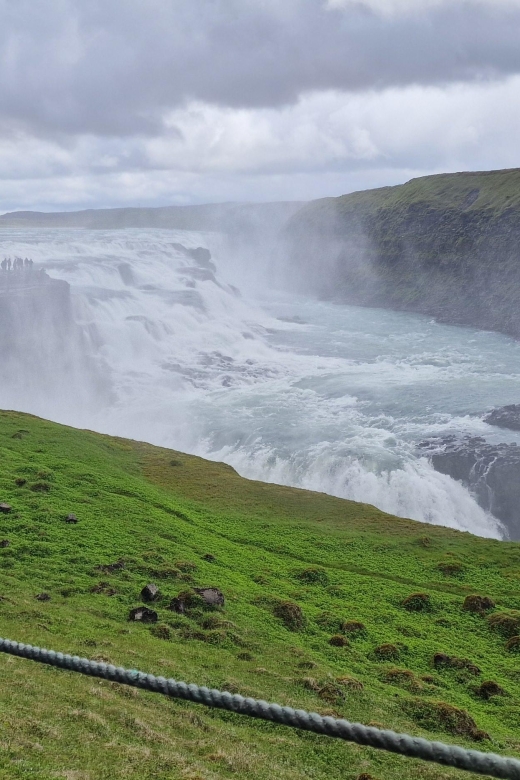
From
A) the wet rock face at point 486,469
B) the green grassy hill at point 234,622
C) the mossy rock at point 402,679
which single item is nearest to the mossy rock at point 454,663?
the green grassy hill at point 234,622

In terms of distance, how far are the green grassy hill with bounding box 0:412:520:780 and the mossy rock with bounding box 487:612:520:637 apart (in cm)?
10

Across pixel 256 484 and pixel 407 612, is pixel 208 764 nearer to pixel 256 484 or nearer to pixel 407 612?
pixel 407 612

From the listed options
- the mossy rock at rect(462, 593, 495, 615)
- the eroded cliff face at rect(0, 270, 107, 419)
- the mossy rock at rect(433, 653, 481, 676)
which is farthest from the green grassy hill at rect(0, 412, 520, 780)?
the eroded cliff face at rect(0, 270, 107, 419)

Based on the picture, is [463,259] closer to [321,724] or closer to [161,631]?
[161,631]

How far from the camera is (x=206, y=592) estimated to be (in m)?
30.5

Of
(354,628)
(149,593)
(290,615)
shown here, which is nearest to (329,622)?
(354,628)

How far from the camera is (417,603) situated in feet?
112

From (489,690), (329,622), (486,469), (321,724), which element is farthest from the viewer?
(486,469)

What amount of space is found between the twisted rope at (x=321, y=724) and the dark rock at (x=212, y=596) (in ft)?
85.0

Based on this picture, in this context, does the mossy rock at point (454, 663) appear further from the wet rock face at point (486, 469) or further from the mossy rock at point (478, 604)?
the wet rock face at point (486, 469)

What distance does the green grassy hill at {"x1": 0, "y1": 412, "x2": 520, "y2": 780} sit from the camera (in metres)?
15.2

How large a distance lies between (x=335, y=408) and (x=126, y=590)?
64526 mm

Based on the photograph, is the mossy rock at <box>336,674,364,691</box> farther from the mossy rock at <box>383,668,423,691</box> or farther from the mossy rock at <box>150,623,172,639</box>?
the mossy rock at <box>150,623,172,639</box>

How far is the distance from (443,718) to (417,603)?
1239 cm
